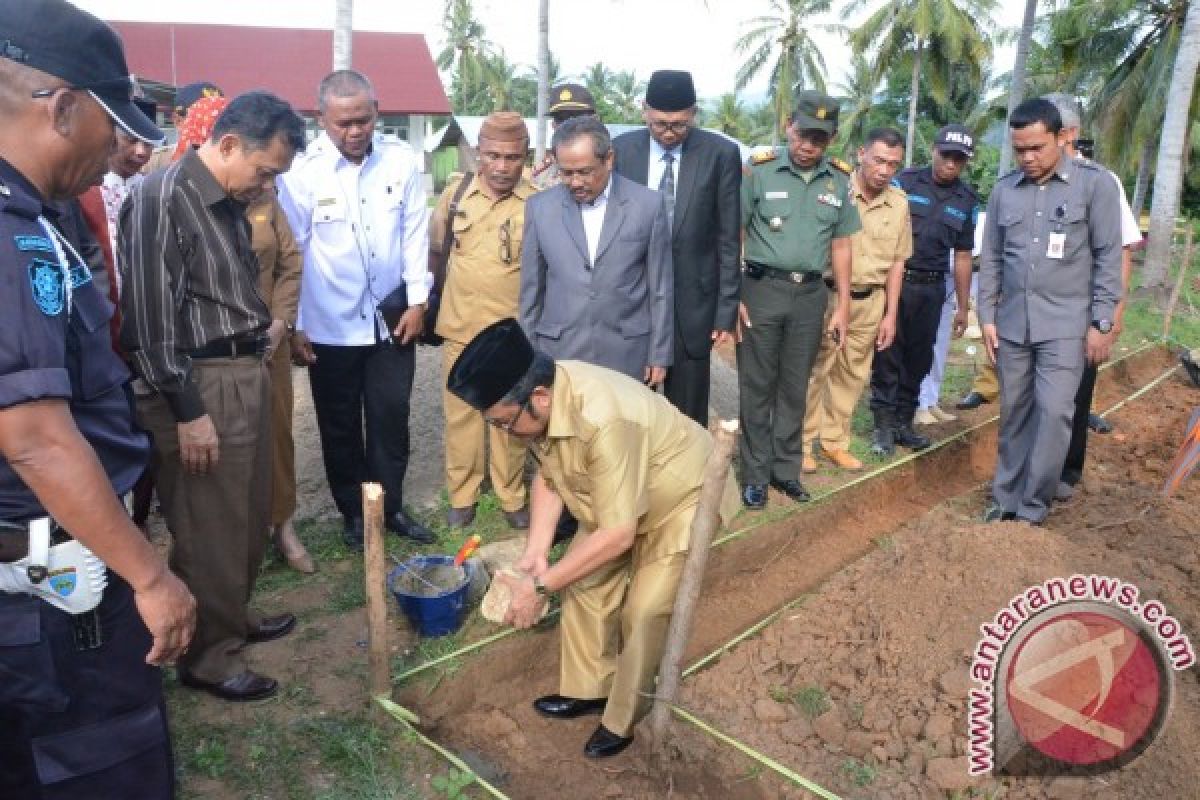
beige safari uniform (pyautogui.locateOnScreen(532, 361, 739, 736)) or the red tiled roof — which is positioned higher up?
the red tiled roof

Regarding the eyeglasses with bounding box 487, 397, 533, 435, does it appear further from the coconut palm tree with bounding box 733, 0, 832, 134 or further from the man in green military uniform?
the coconut palm tree with bounding box 733, 0, 832, 134

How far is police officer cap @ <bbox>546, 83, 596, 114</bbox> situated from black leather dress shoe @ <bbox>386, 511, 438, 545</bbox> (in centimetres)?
240

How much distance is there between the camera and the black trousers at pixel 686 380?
4.82 metres

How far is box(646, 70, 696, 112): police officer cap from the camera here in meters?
4.44

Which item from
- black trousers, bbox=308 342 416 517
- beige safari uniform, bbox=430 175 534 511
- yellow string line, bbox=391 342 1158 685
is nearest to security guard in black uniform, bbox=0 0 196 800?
yellow string line, bbox=391 342 1158 685

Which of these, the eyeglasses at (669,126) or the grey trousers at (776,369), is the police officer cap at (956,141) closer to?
the grey trousers at (776,369)

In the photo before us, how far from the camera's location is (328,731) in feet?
10.0

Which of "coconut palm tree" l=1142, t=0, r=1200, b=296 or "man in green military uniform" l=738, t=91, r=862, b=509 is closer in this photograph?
"man in green military uniform" l=738, t=91, r=862, b=509

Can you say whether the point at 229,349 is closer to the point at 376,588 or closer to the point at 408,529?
the point at 376,588

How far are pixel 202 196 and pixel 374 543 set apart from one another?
1.26 m

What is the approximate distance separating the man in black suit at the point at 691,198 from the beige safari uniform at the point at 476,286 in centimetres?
69

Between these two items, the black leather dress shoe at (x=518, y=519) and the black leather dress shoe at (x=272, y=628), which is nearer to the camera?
the black leather dress shoe at (x=272, y=628)

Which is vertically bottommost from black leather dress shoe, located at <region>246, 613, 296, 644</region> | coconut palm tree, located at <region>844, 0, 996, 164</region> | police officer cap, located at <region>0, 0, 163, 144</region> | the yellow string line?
black leather dress shoe, located at <region>246, 613, 296, 644</region>

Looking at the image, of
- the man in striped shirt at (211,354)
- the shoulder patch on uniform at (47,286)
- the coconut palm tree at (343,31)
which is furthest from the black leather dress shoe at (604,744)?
the coconut palm tree at (343,31)
